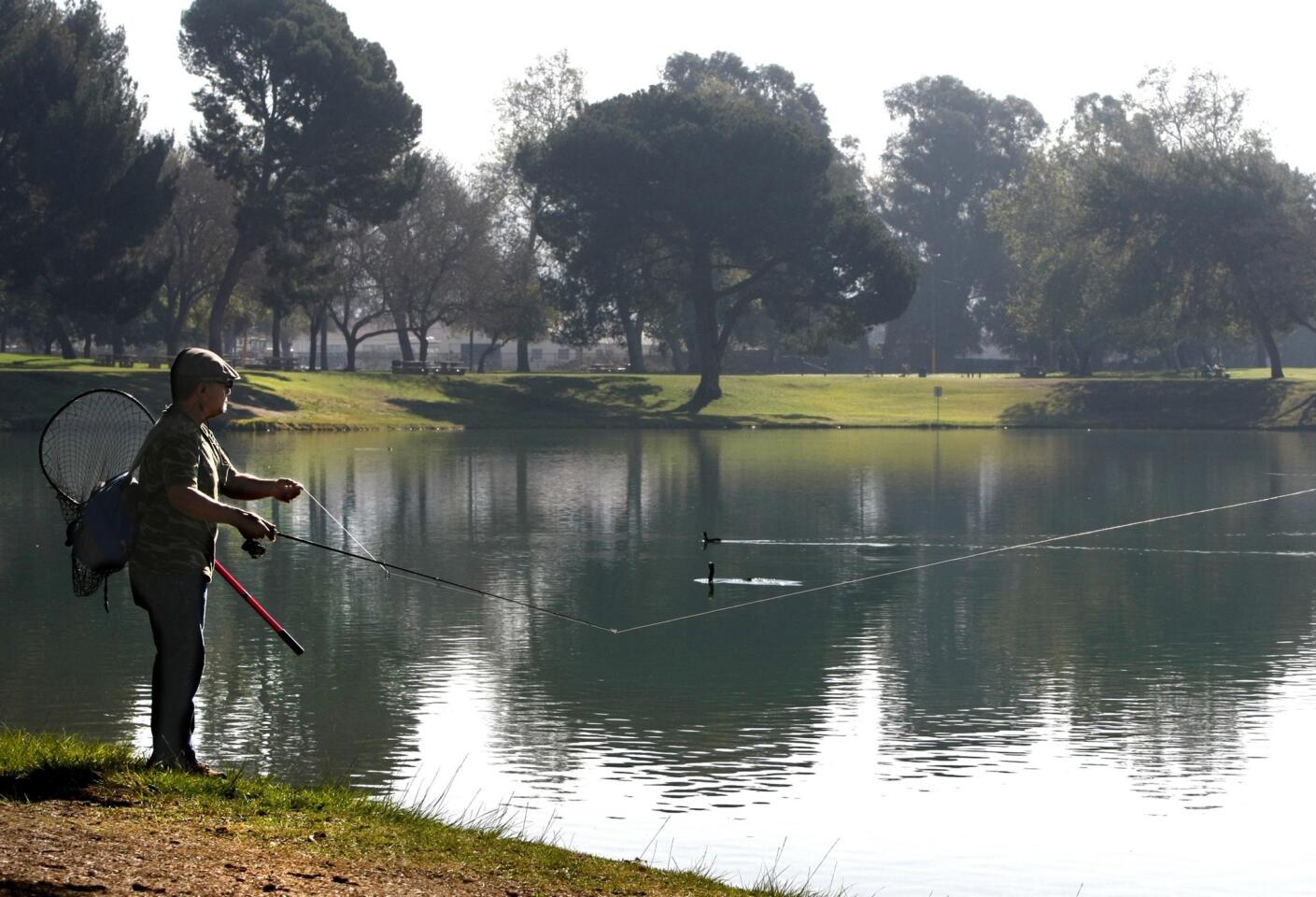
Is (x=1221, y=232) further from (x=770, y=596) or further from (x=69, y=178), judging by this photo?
(x=770, y=596)

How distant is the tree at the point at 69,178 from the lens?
70.4 metres

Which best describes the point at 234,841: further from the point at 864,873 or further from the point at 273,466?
the point at 273,466

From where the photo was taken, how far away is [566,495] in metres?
40.2

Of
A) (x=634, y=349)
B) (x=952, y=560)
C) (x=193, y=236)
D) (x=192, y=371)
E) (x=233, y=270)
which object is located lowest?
(x=952, y=560)

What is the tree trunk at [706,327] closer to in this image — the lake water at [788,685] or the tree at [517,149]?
the tree at [517,149]

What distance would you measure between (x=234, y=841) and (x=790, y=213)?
78.1 meters

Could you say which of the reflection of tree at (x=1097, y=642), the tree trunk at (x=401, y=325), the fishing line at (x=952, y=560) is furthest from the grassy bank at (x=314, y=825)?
the tree trunk at (x=401, y=325)

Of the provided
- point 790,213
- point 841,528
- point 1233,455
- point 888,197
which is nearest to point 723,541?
point 841,528

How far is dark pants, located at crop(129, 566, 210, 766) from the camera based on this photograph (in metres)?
9.77

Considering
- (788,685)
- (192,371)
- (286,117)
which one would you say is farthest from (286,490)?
(286,117)

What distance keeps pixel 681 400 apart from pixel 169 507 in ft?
256

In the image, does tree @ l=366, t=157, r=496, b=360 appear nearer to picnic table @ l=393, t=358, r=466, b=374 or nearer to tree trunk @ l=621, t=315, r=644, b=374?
picnic table @ l=393, t=358, r=466, b=374

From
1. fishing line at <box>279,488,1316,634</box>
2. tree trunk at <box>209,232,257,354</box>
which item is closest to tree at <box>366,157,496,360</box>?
tree trunk at <box>209,232,257,354</box>

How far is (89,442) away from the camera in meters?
11.3
